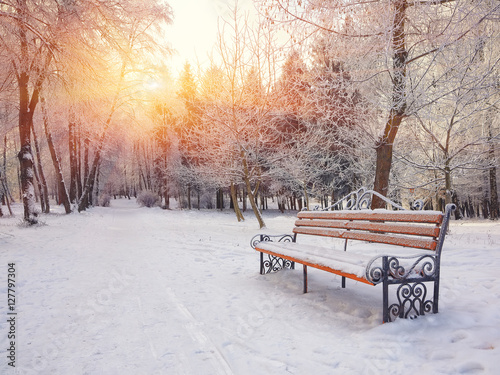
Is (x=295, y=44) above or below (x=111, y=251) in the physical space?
above

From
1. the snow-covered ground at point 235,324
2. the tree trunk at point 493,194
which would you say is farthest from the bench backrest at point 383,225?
the tree trunk at point 493,194

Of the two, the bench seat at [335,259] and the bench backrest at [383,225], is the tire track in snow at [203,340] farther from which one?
the bench backrest at [383,225]

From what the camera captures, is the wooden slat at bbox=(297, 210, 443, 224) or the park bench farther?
the wooden slat at bbox=(297, 210, 443, 224)

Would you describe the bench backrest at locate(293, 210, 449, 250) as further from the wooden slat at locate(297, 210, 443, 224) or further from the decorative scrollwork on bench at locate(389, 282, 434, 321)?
the decorative scrollwork on bench at locate(389, 282, 434, 321)

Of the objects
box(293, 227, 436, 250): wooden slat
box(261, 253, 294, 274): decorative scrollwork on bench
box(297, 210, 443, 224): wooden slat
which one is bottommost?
box(261, 253, 294, 274): decorative scrollwork on bench

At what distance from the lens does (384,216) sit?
153 inches

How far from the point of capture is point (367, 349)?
8.82 ft

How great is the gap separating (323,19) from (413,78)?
2767 millimetres

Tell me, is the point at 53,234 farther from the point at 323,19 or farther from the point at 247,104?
the point at 323,19

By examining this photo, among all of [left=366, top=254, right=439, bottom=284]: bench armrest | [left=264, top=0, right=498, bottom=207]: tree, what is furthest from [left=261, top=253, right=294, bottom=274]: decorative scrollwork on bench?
[left=264, top=0, right=498, bottom=207]: tree

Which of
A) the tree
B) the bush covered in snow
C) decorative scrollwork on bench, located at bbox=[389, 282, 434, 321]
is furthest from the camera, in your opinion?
the bush covered in snow

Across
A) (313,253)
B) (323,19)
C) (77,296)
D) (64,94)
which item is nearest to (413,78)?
(323,19)

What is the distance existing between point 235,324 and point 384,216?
2.22 metres

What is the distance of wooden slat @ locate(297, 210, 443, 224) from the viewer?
3261 mm
